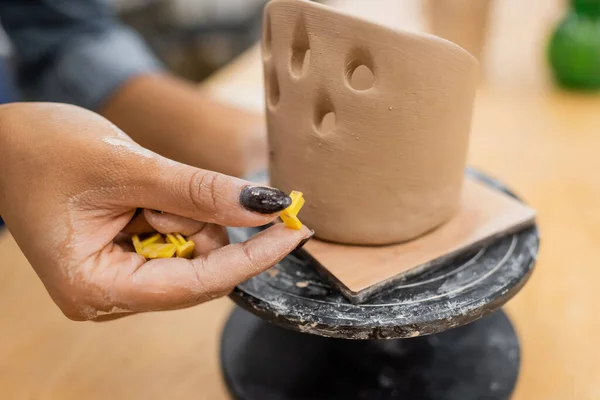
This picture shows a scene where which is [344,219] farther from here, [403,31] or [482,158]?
[482,158]

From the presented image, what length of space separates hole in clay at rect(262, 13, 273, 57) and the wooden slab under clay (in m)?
0.24

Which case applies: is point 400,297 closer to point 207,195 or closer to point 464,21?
point 207,195

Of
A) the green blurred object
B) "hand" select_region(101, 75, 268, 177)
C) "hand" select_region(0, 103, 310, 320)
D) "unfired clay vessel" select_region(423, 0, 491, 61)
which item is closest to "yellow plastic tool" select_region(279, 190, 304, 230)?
"hand" select_region(0, 103, 310, 320)

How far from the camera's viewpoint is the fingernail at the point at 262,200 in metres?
0.52

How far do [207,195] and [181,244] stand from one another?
0.08m

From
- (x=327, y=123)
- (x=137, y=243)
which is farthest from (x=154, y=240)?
(x=327, y=123)

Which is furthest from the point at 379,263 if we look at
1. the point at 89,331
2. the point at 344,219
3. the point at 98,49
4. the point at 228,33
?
the point at 228,33

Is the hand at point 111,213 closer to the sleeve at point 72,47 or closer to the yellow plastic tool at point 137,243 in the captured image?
the yellow plastic tool at point 137,243

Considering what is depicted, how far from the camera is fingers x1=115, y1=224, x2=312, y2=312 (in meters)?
0.53

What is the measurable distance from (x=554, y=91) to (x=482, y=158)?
1.49ft

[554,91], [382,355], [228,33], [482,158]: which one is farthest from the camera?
[228,33]

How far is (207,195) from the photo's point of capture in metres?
0.53

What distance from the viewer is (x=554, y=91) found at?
1552 mm

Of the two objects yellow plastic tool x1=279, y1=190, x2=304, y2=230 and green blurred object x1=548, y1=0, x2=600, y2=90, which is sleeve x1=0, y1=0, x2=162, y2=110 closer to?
yellow plastic tool x1=279, y1=190, x2=304, y2=230
